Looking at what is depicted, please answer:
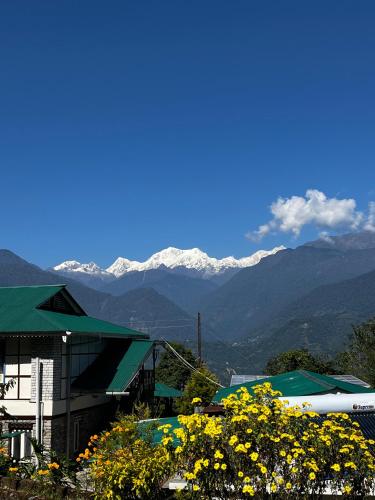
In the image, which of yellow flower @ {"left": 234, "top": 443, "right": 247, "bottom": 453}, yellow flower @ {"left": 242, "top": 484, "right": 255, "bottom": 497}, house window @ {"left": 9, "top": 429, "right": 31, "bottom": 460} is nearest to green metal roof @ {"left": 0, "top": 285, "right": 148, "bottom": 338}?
house window @ {"left": 9, "top": 429, "right": 31, "bottom": 460}

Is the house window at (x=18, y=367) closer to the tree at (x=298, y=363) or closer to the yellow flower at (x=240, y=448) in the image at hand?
the yellow flower at (x=240, y=448)

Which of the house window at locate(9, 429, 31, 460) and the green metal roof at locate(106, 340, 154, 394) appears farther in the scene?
the green metal roof at locate(106, 340, 154, 394)

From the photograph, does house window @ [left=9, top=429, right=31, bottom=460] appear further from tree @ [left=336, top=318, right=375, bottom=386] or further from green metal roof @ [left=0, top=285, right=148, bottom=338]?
tree @ [left=336, top=318, right=375, bottom=386]

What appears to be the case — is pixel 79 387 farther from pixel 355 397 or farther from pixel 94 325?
pixel 355 397

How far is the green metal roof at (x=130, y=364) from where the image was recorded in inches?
998

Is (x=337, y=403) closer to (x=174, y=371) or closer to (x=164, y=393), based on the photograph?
(x=164, y=393)

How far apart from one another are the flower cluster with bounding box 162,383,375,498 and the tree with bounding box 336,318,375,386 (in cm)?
4994

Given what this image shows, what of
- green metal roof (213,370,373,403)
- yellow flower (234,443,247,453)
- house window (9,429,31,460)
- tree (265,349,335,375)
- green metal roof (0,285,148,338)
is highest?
green metal roof (0,285,148,338)

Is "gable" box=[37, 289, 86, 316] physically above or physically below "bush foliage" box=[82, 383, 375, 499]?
above

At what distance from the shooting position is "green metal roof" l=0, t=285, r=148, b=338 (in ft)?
72.8

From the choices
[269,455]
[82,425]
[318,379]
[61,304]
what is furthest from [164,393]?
[269,455]

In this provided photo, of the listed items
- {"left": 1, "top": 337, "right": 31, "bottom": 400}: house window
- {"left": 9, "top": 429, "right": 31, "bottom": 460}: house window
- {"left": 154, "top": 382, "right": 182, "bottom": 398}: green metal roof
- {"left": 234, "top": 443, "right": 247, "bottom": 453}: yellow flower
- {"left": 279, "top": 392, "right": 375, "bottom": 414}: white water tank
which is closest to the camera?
{"left": 234, "top": 443, "right": 247, "bottom": 453}: yellow flower

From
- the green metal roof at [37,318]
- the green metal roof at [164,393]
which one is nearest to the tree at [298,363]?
the green metal roof at [164,393]

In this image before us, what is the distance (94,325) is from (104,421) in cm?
488
